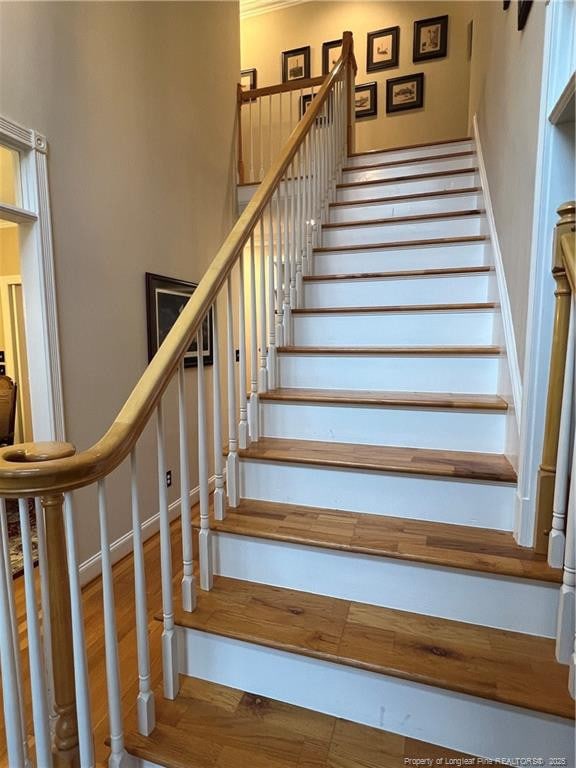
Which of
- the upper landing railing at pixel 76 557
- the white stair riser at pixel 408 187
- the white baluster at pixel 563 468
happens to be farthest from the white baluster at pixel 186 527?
the white stair riser at pixel 408 187

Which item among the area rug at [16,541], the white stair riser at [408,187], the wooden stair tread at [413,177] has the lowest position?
the area rug at [16,541]

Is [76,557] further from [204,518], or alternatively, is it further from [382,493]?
[382,493]

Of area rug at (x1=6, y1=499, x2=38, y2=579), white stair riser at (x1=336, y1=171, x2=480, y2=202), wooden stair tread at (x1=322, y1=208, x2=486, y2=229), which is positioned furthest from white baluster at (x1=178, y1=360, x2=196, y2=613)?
white stair riser at (x1=336, y1=171, x2=480, y2=202)

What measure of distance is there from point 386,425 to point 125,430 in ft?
3.62

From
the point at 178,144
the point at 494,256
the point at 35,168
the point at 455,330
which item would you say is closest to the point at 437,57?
the point at 178,144

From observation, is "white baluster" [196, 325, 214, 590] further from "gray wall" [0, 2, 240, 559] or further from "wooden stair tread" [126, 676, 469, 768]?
"gray wall" [0, 2, 240, 559]

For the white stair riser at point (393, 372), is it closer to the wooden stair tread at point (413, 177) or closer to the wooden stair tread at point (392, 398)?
the wooden stair tread at point (392, 398)

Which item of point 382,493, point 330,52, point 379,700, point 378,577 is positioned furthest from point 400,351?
point 330,52

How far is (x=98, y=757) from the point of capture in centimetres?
123

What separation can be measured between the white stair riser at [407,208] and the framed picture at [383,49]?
3.01 metres

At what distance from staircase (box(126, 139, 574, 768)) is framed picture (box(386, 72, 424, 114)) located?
3.51m

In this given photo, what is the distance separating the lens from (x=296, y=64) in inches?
195

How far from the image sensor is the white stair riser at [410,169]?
119 inches

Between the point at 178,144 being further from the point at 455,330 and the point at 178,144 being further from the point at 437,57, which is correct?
the point at 437,57
